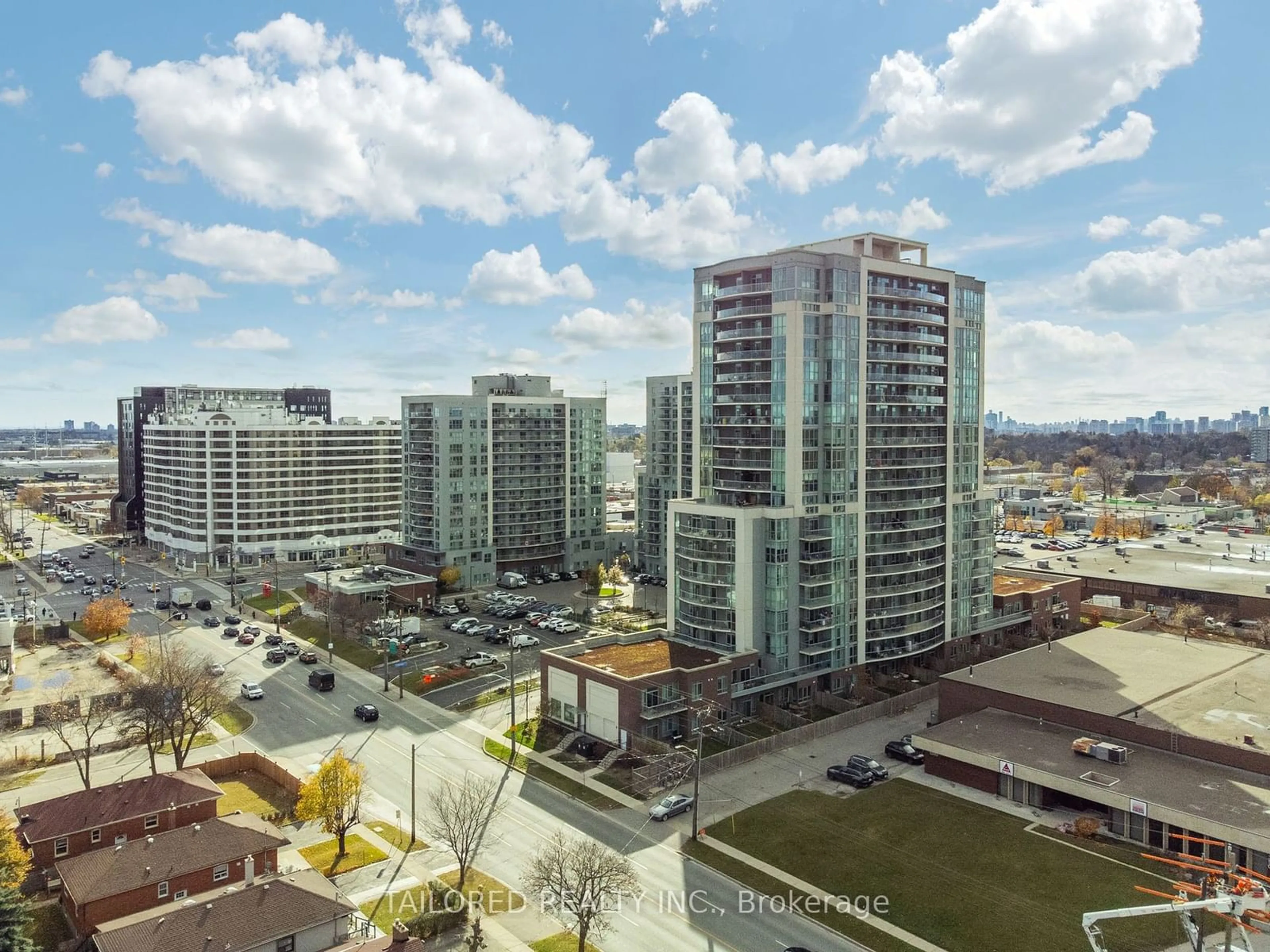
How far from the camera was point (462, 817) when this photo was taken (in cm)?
4459

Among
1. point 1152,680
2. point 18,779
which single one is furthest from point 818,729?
point 18,779

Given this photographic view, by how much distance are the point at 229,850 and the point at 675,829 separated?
80.9 feet

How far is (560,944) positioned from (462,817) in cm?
851

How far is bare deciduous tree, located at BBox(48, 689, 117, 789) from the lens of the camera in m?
55.3

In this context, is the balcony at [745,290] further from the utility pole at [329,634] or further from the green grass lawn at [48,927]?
the green grass lawn at [48,927]

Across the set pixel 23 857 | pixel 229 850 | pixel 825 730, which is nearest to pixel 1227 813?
pixel 825 730

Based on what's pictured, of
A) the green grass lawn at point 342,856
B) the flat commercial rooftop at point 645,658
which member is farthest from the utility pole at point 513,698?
the green grass lawn at point 342,856

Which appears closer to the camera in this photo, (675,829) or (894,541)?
(675,829)

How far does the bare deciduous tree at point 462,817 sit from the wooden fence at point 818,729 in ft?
51.1

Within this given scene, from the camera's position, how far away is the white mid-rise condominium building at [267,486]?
456 ft

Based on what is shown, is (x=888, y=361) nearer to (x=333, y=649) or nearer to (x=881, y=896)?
(x=881, y=896)

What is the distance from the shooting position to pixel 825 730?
66.8 meters

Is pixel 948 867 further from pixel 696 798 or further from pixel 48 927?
pixel 48 927

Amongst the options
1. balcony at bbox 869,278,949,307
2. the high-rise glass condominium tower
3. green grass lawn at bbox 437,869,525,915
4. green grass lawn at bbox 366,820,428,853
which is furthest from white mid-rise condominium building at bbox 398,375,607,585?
green grass lawn at bbox 437,869,525,915
